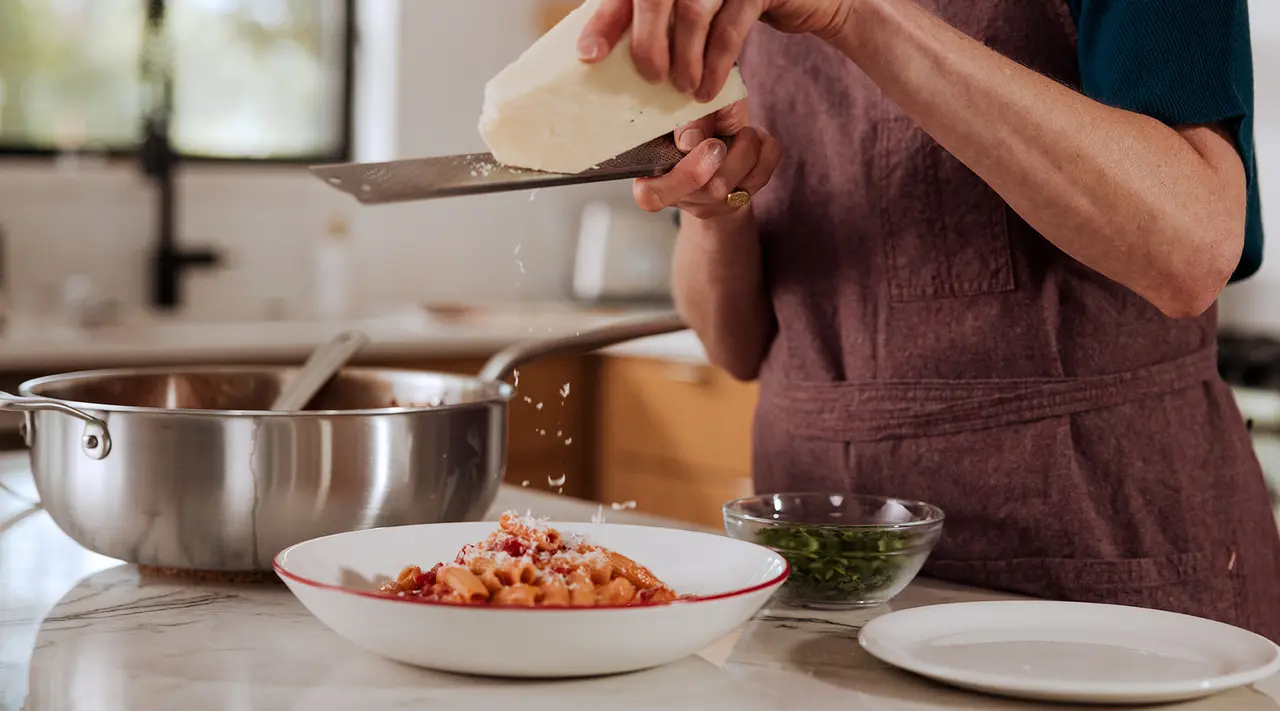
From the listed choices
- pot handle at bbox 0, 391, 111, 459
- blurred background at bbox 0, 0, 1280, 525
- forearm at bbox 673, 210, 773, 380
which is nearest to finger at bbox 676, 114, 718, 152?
forearm at bbox 673, 210, 773, 380

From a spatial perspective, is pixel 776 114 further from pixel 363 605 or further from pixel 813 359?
pixel 363 605

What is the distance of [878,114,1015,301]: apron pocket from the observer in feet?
3.73

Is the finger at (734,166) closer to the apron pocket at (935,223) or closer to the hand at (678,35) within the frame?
the apron pocket at (935,223)

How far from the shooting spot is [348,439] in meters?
0.95

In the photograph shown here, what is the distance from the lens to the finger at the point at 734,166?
109 centimetres

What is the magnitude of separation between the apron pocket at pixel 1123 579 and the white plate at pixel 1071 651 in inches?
9.6

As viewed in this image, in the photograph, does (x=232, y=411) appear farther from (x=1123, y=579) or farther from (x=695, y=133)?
(x=1123, y=579)

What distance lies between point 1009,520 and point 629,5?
1.84 ft

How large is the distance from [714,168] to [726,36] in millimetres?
246

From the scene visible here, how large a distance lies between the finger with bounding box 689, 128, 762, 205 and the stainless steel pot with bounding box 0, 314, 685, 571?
0.25 m

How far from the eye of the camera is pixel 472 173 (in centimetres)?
101

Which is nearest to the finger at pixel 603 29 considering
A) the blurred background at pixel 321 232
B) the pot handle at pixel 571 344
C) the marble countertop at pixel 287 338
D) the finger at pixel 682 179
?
the finger at pixel 682 179

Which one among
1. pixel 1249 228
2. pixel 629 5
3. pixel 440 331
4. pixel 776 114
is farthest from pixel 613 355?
pixel 629 5

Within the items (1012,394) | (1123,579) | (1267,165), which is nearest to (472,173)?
(1012,394)
